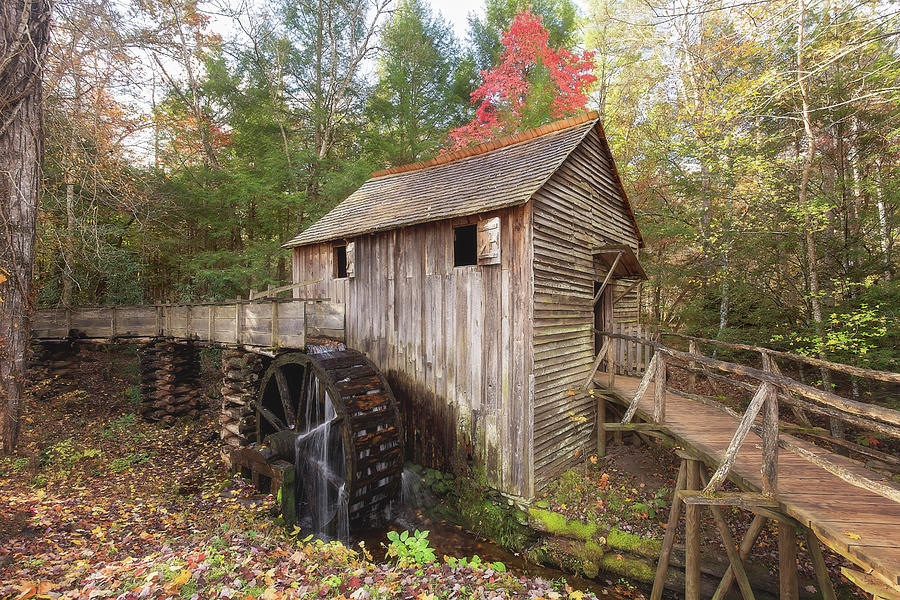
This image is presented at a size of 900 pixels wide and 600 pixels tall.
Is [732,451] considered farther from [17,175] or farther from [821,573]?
[17,175]

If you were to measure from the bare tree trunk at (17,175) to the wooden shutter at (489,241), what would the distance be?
25.3ft

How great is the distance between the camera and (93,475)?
668 centimetres

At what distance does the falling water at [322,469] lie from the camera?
6832 millimetres

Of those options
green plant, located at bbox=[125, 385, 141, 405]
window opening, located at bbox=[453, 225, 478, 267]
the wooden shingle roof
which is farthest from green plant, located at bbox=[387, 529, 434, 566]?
green plant, located at bbox=[125, 385, 141, 405]

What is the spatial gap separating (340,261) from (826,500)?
30.4 ft

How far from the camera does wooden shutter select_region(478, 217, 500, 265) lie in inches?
262

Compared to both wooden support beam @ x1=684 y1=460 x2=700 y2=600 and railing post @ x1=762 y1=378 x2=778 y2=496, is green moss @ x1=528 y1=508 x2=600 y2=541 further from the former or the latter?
railing post @ x1=762 y1=378 x2=778 y2=496

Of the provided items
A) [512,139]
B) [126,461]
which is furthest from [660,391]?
[126,461]

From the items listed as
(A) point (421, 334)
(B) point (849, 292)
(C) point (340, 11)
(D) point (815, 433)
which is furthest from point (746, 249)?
(C) point (340, 11)

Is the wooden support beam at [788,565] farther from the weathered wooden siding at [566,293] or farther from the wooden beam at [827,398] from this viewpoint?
the weathered wooden siding at [566,293]

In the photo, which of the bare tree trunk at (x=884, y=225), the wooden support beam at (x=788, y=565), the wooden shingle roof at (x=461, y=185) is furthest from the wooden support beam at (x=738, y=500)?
the bare tree trunk at (x=884, y=225)

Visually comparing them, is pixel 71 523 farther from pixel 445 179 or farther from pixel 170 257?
pixel 170 257

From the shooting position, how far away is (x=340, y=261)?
9.66 meters

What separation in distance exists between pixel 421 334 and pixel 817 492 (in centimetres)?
589
